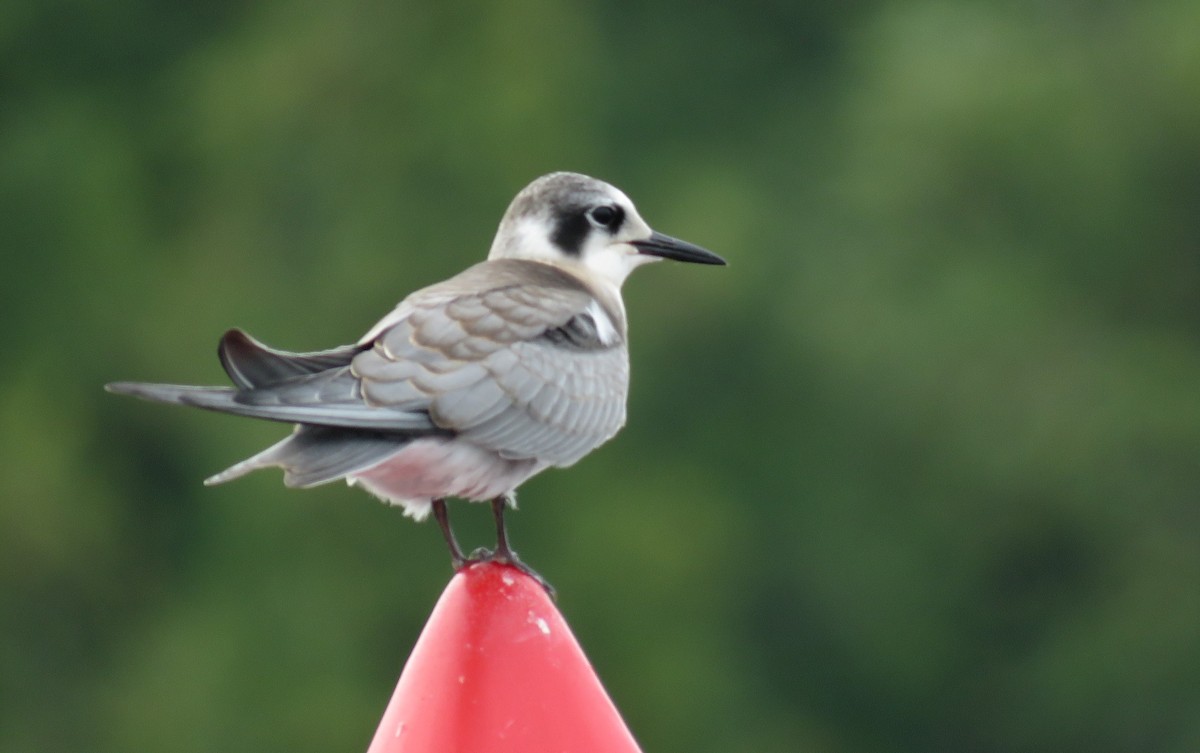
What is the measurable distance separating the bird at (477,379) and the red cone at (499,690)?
0.41 m

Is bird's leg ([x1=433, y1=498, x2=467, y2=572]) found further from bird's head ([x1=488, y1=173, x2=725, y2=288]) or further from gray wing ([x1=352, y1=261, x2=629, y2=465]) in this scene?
bird's head ([x1=488, y1=173, x2=725, y2=288])

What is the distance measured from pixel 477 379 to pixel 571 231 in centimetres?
132

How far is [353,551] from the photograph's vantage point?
16.5 m

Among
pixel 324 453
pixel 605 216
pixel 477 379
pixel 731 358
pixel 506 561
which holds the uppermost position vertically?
pixel 731 358

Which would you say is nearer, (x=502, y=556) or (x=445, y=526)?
(x=502, y=556)

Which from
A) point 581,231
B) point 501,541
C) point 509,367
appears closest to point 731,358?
point 581,231

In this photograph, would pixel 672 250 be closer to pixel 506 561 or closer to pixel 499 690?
pixel 506 561

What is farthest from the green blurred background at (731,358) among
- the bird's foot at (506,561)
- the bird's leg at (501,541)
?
the bird's foot at (506,561)

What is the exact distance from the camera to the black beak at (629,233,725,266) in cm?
659

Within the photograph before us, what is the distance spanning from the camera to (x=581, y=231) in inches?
265

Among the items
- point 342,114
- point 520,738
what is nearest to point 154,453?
point 342,114

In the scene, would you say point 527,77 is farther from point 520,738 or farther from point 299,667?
point 520,738

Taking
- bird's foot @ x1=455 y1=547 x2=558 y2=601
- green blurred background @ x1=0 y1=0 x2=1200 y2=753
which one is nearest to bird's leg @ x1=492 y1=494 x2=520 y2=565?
bird's foot @ x1=455 y1=547 x2=558 y2=601

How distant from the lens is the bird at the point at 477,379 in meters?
4.74
